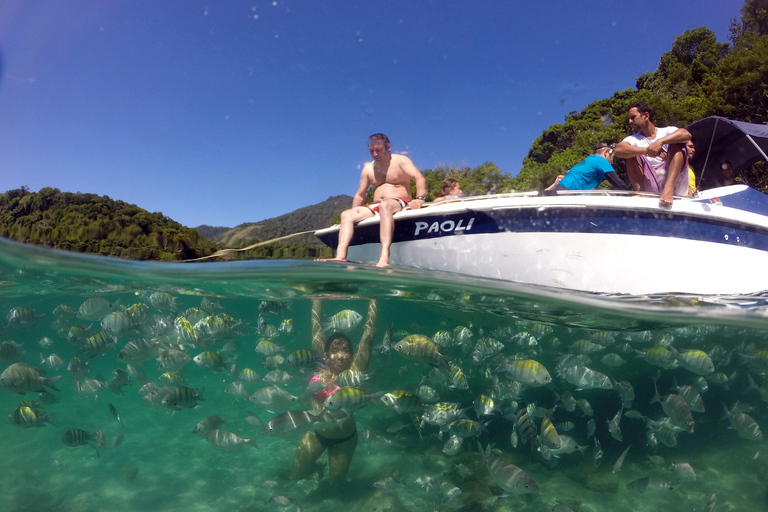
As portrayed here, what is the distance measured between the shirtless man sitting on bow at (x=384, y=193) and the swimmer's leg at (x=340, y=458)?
8.70ft

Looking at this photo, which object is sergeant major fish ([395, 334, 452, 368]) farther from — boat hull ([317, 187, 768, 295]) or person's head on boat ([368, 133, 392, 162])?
person's head on boat ([368, 133, 392, 162])

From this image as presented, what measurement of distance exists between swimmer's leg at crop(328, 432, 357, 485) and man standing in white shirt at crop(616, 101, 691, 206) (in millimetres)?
5125

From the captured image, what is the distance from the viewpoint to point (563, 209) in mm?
4762

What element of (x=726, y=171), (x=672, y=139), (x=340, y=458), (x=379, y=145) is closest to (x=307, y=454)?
(x=340, y=458)

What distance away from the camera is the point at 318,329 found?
23.8 ft

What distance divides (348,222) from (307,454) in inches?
138

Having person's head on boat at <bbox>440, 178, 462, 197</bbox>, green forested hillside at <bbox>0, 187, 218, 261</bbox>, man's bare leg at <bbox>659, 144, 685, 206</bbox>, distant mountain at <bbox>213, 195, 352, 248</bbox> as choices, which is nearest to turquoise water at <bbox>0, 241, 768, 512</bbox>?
green forested hillside at <bbox>0, 187, 218, 261</bbox>

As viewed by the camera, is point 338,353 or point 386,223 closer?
point 386,223

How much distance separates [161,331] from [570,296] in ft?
21.0

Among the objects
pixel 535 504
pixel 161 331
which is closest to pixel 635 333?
pixel 535 504

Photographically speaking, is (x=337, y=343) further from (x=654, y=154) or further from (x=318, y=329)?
(x=654, y=154)

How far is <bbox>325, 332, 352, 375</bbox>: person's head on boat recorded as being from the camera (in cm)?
621

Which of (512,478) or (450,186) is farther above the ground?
(450,186)

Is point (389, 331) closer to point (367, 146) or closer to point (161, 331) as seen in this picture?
point (367, 146)
